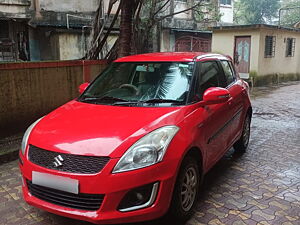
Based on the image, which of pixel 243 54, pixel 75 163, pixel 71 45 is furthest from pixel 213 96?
pixel 243 54

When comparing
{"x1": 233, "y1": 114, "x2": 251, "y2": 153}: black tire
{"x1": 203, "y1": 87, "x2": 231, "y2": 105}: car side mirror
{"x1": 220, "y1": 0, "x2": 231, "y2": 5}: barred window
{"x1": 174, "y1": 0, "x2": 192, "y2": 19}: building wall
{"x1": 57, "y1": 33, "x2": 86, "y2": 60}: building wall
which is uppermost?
{"x1": 220, "y1": 0, "x2": 231, "y2": 5}: barred window

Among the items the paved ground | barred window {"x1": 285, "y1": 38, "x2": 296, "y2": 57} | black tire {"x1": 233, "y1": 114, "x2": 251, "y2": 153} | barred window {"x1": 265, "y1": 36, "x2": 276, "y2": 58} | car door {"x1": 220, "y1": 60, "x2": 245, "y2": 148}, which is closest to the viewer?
the paved ground

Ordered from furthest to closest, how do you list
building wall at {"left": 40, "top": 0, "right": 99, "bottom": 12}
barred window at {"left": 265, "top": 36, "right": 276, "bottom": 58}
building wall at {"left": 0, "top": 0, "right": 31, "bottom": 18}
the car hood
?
1. barred window at {"left": 265, "top": 36, "right": 276, "bottom": 58}
2. building wall at {"left": 40, "top": 0, "right": 99, "bottom": 12}
3. building wall at {"left": 0, "top": 0, "right": 31, "bottom": 18}
4. the car hood

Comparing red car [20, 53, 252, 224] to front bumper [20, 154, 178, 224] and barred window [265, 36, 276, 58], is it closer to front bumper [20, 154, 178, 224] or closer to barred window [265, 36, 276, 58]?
front bumper [20, 154, 178, 224]

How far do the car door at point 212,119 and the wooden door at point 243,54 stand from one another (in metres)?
10.1

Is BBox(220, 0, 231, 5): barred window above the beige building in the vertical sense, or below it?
above

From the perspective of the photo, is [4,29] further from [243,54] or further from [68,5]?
[243,54]

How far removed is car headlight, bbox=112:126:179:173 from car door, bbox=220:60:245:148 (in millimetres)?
1634

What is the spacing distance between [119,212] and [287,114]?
22.2ft

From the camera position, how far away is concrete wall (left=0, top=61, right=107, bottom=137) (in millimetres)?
5223

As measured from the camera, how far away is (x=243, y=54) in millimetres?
13727

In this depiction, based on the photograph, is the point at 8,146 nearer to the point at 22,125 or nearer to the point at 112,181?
the point at 22,125

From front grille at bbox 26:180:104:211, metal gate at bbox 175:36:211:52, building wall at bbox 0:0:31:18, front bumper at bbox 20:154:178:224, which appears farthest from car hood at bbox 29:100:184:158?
metal gate at bbox 175:36:211:52

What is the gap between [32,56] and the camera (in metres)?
12.5
